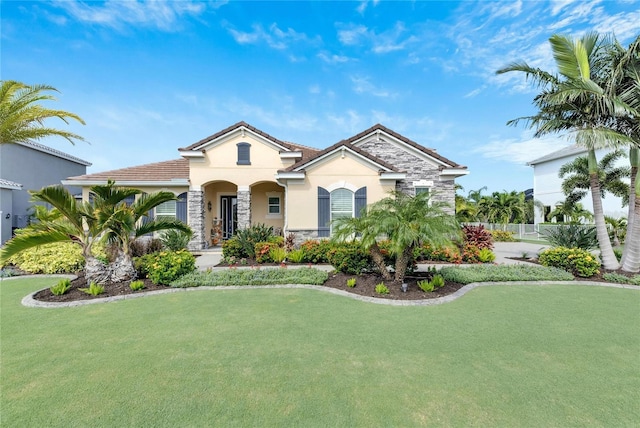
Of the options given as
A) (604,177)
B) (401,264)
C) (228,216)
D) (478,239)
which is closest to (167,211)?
(228,216)

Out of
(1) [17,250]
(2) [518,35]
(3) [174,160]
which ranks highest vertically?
(2) [518,35]

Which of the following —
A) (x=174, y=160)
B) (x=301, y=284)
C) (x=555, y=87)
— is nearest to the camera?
(x=301, y=284)

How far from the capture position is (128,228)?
25.9 ft

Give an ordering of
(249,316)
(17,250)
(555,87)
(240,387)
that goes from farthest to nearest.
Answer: (555,87), (17,250), (249,316), (240,387)

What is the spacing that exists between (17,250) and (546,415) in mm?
10865

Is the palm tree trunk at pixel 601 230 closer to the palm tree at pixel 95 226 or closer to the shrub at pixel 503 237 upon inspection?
the shrub at pixel 503 237

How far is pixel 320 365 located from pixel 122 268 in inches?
284

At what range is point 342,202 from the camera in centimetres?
1373

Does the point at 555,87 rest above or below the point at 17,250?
above

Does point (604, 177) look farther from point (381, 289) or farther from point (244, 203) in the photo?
point (244, 203)

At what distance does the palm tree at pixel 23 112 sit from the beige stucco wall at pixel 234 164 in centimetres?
551

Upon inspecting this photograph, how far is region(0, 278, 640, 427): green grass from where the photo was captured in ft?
10.0

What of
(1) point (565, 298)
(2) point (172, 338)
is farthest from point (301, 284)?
(1) point (565, 298)

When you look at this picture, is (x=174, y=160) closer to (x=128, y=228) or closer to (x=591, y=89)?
(x=128, y=228)
